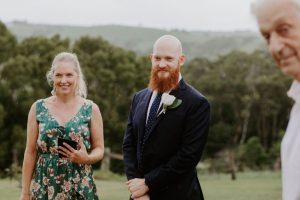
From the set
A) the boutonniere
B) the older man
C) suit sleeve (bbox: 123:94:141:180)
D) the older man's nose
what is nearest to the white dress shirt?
the older man

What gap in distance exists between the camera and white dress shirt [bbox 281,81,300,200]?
169 cm

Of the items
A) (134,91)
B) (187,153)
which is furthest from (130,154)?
(134,91)

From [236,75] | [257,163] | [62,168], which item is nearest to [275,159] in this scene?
[257,163]

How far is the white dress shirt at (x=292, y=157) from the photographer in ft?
5.56

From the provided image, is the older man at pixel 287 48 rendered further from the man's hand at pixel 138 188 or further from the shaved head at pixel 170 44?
the man's hand at pixel 138 188

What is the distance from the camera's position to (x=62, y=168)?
5.40 meters

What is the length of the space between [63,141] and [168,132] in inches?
A: 36.8

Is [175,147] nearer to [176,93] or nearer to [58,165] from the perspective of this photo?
[176,93]

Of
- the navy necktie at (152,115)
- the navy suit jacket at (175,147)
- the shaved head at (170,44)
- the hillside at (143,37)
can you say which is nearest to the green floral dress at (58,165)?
the navy suit jacket at (175,147)

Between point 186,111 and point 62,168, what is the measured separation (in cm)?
120

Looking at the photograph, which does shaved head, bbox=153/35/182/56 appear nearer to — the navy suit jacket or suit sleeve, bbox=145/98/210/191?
the navy suit jacket

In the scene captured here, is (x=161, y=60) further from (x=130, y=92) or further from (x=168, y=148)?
(x=130, y=92)

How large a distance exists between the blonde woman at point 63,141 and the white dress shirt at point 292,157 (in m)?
3.63

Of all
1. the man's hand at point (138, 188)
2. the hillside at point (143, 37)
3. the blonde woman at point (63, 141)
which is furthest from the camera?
the hillside at point (143, 37)
